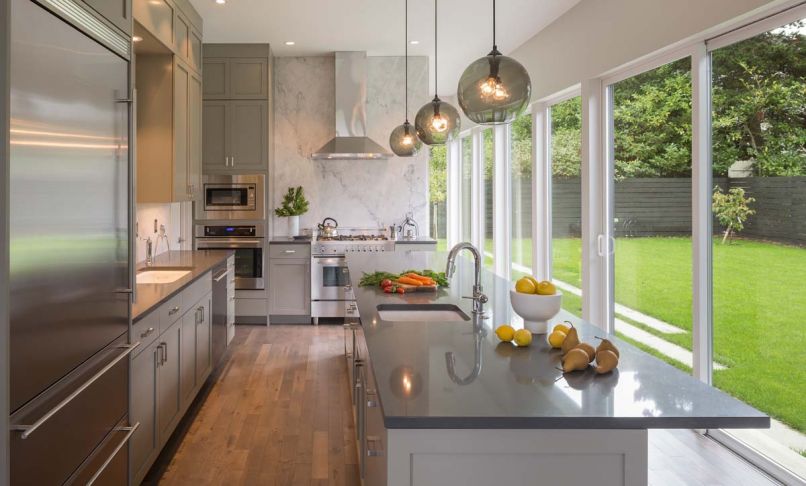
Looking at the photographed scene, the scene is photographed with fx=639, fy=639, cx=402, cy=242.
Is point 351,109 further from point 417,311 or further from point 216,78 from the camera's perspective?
point 417,311

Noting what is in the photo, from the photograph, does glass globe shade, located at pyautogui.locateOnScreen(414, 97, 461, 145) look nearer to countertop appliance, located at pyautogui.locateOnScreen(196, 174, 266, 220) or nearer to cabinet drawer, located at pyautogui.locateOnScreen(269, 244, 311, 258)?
cabinet drawer, located at pyautogui.locateOnScreen(269, 244, 311, 258)

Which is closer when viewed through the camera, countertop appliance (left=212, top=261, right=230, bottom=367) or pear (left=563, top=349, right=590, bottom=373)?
pear (left=563, top=349, right=590, bottom=373)

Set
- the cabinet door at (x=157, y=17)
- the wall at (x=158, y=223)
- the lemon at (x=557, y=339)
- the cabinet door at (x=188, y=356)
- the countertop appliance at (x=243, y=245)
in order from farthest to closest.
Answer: the countertop appliance at (x=243, y=245), the wall at (x=158, y=223), the cabinet door at (x=157, y=17), the cabinet door at (x=188, y=356), the lemon at (x=557, y=339)

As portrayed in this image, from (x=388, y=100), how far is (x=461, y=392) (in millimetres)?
6040

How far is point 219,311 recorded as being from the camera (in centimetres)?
476

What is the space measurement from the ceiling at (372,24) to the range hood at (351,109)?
16 cm

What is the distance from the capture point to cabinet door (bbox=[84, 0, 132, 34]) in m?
2.24

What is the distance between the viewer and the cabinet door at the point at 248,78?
6.68 m

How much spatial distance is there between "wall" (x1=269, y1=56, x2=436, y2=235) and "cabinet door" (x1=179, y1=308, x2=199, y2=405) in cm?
341

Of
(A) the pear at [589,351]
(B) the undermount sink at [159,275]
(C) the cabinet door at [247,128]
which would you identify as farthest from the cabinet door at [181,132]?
(A) the pear at [589,351]

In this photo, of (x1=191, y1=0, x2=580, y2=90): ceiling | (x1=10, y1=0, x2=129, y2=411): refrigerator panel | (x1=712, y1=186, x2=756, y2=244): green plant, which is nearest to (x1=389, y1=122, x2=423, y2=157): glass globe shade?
(x1=191, y1=0, x2=580, y2=90): ceiling

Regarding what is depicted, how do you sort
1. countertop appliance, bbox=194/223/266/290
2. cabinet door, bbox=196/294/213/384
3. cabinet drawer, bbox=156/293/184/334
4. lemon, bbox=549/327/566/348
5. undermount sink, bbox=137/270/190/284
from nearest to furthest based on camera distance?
lemon, bbox=549/327/566/348
cabinet drawer, bbox=156/293/184/334
cabinet door, bbox=196/294/213/384
undermount sink, bbox=137/270/190/284
countertop appliance, bbox=194/223/266/290

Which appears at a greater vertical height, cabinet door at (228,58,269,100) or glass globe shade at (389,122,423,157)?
cabinet door at (228,58,269,100)

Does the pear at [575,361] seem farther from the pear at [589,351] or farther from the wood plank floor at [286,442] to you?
the wood plank floor at [286,442]
